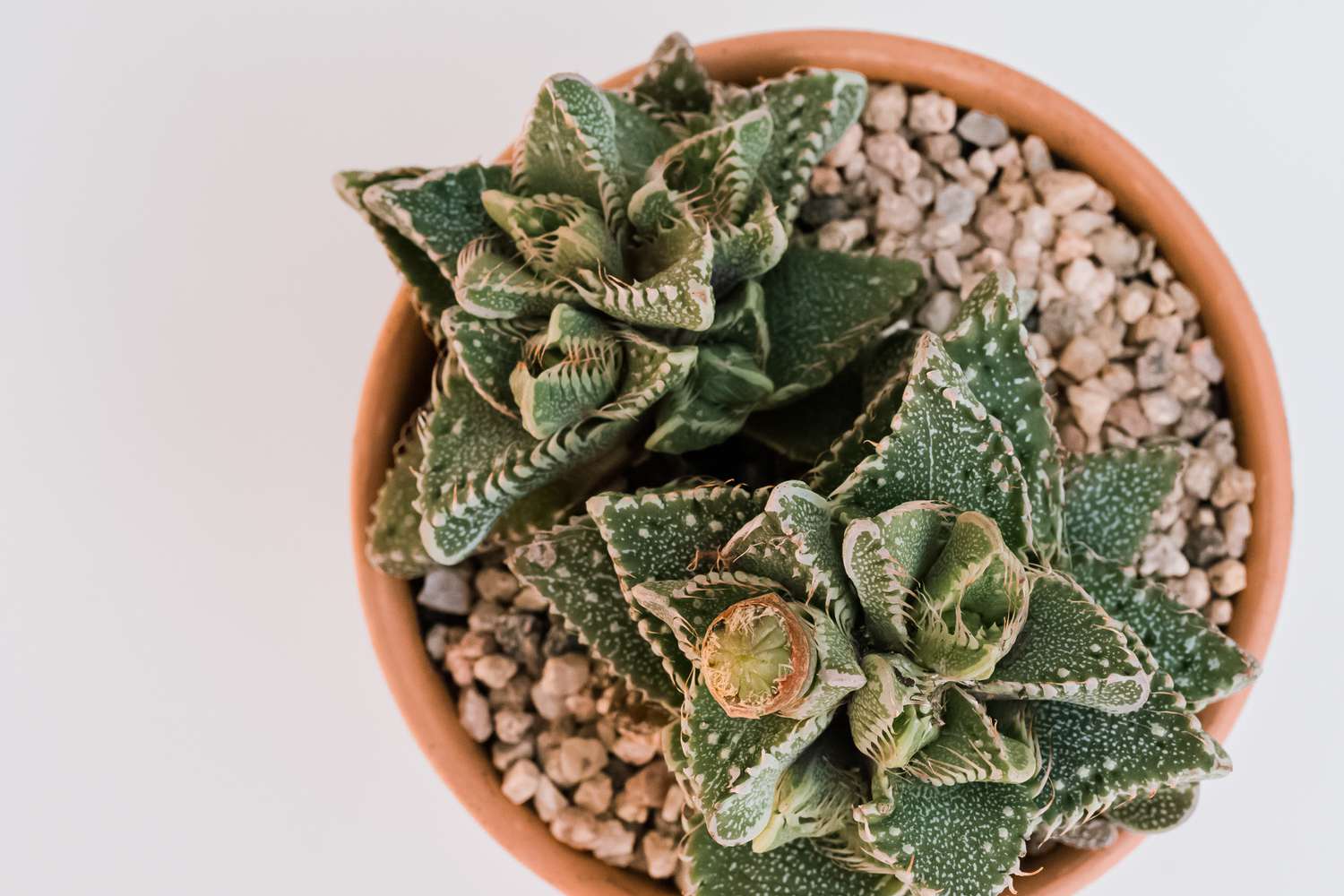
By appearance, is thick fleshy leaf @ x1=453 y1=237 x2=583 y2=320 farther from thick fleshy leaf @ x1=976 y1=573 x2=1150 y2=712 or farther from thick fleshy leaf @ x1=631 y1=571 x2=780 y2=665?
thick fleshy leaf @ x1=976 y1=573 x2=1150 y2=712

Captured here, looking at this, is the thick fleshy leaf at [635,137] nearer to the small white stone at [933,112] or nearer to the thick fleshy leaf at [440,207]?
the thick fleshy leaf at [440,207]

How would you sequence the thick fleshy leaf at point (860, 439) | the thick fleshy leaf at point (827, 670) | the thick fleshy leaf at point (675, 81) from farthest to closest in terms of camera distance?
1. the thick fleshy leaf at point (675, 81)
2. the thick fleshy leaf at point (860, 439)
3. the thick fleshy leaf at point (827, 670)

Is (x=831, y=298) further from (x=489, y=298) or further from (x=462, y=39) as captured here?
(x=462, y=39)

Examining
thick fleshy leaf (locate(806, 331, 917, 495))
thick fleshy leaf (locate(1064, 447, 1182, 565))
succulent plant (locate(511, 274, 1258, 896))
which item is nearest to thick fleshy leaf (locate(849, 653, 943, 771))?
succulent plant (locate(511, 274, 1258, 896))

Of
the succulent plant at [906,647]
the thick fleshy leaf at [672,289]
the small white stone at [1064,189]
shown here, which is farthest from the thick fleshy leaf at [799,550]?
the small white stone at [1064,189]

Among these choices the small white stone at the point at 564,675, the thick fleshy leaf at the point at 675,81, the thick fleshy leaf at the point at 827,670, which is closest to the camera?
the thick fleshy leaf at the point at 827,670

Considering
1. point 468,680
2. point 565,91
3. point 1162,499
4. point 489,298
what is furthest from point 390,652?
point 1162,499

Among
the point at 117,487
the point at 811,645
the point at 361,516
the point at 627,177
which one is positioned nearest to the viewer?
the point at 811,645
